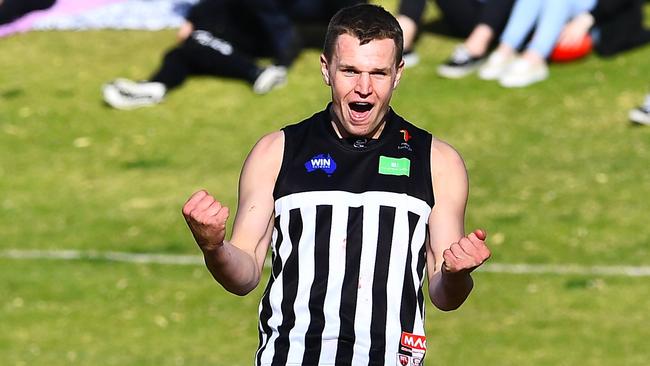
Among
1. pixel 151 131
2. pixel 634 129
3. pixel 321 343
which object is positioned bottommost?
pixel 151 131

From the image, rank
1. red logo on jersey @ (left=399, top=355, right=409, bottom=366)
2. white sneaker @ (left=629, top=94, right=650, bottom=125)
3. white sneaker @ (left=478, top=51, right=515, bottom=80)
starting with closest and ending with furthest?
1. red logo on jersey @ (left=399, top=355, right=409, bottom=366)
2. white sneaker @ (left=629, top=94, right=650, bottom=125)
3. white sneaker @ (left=478, top=51, right=515, bottom=80)

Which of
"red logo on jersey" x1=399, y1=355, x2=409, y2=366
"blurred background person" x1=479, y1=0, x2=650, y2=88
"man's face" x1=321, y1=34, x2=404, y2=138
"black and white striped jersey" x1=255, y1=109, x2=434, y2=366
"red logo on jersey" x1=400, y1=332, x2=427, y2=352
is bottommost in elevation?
"blurred background person" x1=479, y1=0, x2=650, y2=88

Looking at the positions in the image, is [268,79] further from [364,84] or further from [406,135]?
[364,84]

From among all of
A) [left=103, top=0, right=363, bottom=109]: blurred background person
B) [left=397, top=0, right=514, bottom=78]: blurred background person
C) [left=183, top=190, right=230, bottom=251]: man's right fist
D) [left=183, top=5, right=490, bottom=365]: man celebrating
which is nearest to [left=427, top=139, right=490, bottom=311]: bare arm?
[left=183, top=5, right=490, bottom=365]: man celebrating

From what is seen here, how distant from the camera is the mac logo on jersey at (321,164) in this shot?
5859mm

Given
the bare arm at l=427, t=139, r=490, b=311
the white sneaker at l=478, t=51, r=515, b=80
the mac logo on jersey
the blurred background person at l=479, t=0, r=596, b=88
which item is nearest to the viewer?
the bare arm at l=427, t=139, r=490, b=311

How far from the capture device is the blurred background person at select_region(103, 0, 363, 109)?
1496 centimetres

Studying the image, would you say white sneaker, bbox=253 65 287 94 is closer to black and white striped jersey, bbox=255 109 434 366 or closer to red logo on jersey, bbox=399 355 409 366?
black and white striped jersey, bbox=255 109 434 366

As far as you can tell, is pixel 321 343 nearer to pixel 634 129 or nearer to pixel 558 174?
pixel 558 174

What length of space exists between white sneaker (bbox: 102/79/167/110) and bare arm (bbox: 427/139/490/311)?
9232mm

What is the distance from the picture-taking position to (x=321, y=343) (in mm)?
5672

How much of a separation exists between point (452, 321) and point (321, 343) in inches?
201

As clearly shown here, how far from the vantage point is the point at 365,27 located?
572 cm

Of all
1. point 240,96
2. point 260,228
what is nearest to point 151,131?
point 240,96
